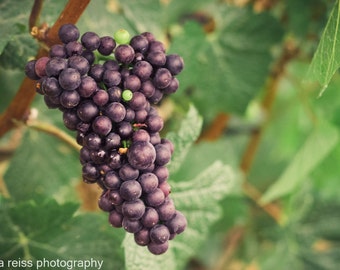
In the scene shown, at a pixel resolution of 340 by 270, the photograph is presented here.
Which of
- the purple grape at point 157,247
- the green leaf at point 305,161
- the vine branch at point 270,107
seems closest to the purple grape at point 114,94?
the purple grape at point 157,247

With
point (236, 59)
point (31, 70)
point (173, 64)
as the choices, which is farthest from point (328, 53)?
point (236, 59)

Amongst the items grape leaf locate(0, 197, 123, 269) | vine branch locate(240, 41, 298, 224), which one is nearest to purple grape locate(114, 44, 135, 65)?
grape leaf locate(0, 197, 123, 269)

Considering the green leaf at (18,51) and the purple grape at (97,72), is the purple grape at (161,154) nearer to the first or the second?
the purple grape at (97,72)

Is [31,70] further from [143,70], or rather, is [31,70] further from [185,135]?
[185,135]

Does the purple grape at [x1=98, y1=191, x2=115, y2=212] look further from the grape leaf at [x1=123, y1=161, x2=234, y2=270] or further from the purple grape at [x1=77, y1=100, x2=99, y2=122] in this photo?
the grape leaf at [x1=123, y1=161, x2=234, y2=270]

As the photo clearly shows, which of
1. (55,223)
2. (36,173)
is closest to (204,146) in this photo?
(36,173)
